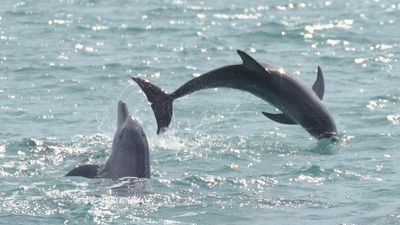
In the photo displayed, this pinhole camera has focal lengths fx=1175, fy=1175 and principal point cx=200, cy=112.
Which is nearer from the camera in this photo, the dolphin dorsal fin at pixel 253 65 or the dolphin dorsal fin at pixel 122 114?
the dolphin dorsal fin at pixel 122 114

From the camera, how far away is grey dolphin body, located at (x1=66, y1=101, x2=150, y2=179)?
54.0 feet

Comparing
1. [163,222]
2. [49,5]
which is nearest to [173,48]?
[49,5]

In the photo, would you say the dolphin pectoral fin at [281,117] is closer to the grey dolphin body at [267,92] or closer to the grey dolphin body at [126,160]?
the grey dolphin body at [267,92]

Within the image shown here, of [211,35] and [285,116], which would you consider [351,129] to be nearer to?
[285,116]

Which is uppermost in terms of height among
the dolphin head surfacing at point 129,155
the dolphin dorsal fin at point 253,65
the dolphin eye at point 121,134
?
the dolphin dorsal fin at point 253,65

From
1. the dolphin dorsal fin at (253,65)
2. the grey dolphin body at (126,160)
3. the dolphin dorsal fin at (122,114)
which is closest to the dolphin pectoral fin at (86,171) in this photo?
the grey dolphin body at (126,160)

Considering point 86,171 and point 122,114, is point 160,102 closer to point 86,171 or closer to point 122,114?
point 122,114

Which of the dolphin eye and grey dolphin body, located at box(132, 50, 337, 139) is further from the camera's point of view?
grey dolphin body, located at box(132, 50, 337, 139)

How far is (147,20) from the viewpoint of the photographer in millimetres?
35500

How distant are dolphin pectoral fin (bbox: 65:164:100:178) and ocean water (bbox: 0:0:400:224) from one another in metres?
0.16

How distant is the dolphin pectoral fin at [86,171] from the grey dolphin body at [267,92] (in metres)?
1.95

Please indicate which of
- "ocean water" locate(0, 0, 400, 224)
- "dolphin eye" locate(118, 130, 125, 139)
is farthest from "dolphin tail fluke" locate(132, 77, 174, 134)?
"dolphin eye" locate(118, 130, 125, 139)

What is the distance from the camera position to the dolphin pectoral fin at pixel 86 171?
16703mm

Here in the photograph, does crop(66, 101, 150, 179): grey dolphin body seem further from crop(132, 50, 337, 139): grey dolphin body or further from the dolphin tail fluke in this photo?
crop(132, 50, 337, 139): grey dolphin body
